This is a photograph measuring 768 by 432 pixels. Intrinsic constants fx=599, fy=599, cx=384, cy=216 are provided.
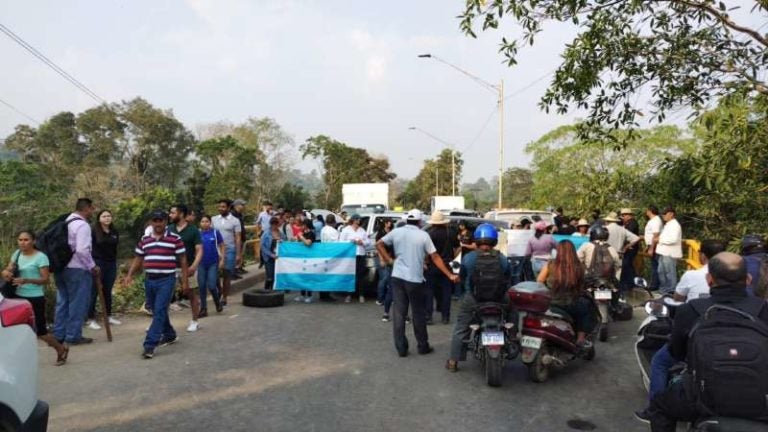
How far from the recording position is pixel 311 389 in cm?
592

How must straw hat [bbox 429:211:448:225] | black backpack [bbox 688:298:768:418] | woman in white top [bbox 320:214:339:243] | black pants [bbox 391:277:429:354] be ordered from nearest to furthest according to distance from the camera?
black backpack [bbox 688:298:768:418] < black pants [bbox 391:277:429:354] < straw hat [bbox 429:211:448:225] < woman in white top [bbox 320:214:339:243]

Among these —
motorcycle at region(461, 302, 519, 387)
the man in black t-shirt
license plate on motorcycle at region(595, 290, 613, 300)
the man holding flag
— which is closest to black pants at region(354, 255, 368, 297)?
the man in black t-shirt

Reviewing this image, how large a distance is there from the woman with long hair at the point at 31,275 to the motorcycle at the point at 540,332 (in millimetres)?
5114

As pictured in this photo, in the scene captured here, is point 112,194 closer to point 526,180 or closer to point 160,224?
point 160,224

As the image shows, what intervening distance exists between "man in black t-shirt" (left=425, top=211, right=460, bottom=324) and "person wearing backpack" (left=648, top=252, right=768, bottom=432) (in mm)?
5745

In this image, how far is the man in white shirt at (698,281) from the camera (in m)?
4.91

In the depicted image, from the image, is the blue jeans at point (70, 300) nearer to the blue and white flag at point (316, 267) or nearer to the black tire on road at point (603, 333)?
the blue and white flag at point (316, 267)

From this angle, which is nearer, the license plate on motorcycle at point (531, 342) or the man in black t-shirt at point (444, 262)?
the license plate on motorcycle at point (531, 342)

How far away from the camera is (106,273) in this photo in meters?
8.88

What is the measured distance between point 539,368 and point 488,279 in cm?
107

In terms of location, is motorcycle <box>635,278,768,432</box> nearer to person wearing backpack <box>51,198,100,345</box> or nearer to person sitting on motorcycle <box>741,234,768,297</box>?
person sitting on motorcycle <box>741,234,768,297</box>

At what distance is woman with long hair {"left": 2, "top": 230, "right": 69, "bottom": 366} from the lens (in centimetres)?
674

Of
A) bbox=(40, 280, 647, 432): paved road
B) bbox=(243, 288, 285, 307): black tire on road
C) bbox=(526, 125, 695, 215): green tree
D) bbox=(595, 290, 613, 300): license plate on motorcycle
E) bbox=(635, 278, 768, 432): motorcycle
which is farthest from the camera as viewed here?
bbox=(526, 125, 695, 215): green tree

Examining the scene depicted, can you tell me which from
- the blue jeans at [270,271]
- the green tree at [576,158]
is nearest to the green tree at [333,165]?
the green tree at [576,158]
